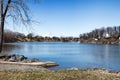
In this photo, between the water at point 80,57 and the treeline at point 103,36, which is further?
the treeline at point 103,36

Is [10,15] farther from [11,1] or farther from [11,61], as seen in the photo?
[11,61]

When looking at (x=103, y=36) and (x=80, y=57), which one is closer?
(x=80, y=57)

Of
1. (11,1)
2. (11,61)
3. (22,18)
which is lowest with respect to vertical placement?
(11,61)

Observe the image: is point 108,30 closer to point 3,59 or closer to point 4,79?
point 3,59

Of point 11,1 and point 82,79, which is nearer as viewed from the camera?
point 82,79

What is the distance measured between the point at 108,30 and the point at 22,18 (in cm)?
14406

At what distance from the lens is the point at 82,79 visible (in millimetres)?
10898

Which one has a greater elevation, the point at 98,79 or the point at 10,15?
the point at 10,15

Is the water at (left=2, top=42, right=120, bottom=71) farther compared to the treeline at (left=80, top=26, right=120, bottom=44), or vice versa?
the treeline at (left=80, top=26, right=120, bottom=44)

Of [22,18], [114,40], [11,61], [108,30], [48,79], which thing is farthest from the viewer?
[108,30]

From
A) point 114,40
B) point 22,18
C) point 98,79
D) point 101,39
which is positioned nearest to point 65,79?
point 98,79

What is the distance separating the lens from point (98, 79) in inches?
430

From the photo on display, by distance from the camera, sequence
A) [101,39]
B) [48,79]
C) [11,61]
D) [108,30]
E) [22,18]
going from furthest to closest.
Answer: [108,30] → [101,39] → [22,18] → [11,61] → [48,79]

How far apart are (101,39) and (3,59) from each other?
13267 cm
